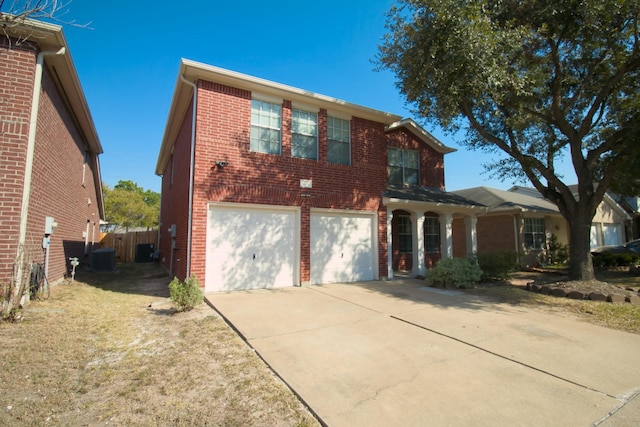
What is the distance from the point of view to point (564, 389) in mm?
3385

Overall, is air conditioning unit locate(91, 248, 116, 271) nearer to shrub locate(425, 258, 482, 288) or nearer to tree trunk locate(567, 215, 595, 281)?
shrub locate(425, 258, 482, 288)

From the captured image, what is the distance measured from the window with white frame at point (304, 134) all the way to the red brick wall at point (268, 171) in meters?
0.17

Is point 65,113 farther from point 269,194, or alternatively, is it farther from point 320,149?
point 320,149

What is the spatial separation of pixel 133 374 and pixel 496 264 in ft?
35.5

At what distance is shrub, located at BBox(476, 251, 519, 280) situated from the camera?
10.8 m

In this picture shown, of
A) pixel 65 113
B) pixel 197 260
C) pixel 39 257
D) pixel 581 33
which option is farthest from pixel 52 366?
pixel 581 33

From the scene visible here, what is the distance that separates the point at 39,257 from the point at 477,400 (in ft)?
29.7

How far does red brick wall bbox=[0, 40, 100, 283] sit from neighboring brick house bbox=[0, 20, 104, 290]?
0.5 inches

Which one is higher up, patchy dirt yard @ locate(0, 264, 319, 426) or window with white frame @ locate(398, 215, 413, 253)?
window with white frame @ locate(398, 215, 413, 253)

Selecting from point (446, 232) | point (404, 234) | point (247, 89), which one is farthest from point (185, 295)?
point (404, 234)

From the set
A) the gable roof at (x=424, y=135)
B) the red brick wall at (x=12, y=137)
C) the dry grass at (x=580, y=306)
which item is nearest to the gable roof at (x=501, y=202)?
the gable roof at (x=424, y=135)

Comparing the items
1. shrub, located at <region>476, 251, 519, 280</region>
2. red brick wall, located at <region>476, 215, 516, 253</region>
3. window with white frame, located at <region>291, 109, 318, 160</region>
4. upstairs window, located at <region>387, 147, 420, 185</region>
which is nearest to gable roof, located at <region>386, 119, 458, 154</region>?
upstairs window, located at <region>387, 147, 420, 185</region>

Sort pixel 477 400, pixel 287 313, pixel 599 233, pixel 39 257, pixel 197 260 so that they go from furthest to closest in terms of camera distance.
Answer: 1. pixel 599 233
2. pixel 197 260
3. pixel 39 257
4. pixel 287 313
5. pixel 477 400

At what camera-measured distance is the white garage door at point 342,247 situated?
1005 cm
